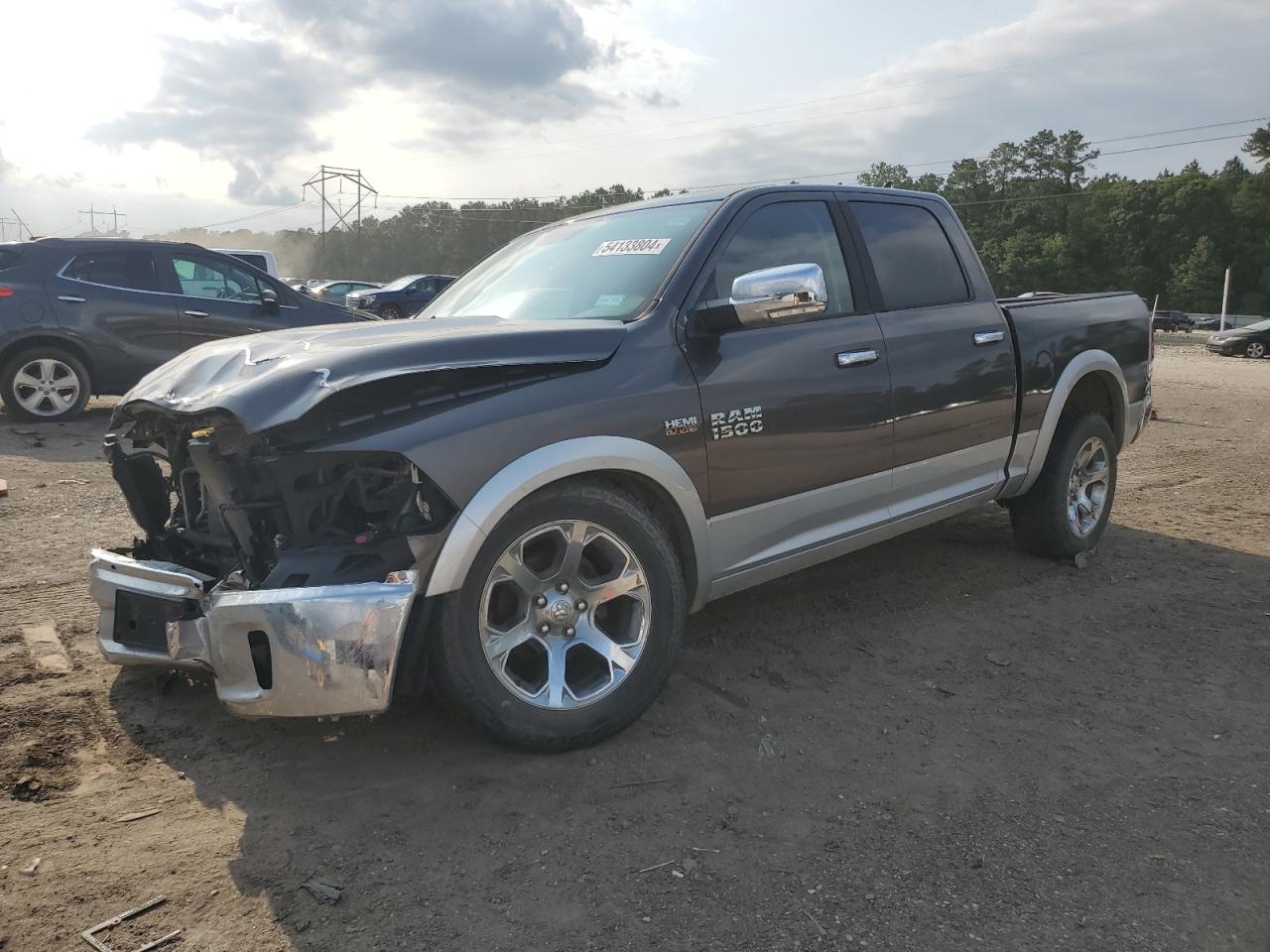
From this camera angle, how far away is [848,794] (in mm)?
2900

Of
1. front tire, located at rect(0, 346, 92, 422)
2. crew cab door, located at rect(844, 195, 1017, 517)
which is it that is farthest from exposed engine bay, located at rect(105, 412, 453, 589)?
front tire, located at rect(0, 346, 92, 422)

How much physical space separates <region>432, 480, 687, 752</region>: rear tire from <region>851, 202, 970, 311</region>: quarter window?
5.96ft

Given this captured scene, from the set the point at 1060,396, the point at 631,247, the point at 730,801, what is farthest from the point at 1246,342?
the point at 730,801

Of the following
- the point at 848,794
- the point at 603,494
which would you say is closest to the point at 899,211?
the point at 603,494

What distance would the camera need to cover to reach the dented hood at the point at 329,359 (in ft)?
8.82

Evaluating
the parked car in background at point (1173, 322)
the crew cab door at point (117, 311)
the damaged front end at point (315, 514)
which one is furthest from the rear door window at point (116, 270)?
the parked car in background at point (1173, 322)

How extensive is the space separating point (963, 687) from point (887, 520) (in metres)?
0.77

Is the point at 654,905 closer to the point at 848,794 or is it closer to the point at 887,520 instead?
the point at 848,794

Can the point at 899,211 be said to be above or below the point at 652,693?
above

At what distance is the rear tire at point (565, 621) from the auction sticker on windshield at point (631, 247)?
1.05 meters

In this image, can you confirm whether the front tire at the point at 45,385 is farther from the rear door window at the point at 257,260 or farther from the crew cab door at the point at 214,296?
the rear door window at the point at 257,260

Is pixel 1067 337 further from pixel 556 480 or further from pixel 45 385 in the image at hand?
pixel 45 385

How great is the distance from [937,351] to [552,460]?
2157 mm

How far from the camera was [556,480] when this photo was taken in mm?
2949
